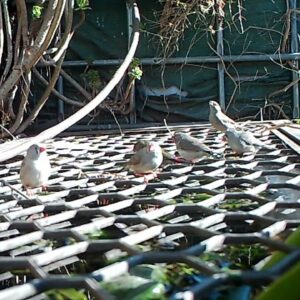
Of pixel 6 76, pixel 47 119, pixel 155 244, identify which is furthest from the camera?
pixel 47 119

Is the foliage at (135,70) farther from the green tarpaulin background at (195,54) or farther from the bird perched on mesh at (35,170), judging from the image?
the bird perched on mesh at (35,170)

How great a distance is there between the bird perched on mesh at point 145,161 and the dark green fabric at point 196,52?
13.0 ft

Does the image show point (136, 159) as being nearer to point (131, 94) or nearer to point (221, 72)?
point (131, 94)

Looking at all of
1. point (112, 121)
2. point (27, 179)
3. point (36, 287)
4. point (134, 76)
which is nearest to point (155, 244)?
point (36, 287)

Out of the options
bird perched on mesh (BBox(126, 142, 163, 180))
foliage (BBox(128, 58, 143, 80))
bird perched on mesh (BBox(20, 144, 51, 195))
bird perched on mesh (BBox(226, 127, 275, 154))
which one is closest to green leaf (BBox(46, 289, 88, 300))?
bird perched on mesh (BBox(20, 144, 51, 195))

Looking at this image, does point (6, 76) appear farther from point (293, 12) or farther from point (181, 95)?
point (293, 12)

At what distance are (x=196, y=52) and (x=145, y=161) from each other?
14.4ft

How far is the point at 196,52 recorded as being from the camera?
7.54 metres

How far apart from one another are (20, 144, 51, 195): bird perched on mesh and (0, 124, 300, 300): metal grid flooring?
59 mm

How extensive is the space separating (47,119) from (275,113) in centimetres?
262

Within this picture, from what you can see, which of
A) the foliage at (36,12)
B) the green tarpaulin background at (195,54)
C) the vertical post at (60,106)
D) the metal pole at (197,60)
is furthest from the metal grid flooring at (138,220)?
the green tarpaulin background at (195,54)

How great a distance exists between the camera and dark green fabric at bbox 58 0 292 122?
7.43 m

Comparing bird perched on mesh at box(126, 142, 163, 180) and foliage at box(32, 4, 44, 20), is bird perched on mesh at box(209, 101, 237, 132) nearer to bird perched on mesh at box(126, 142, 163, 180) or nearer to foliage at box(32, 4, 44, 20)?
bird perched on mesh at box(126, 142, 163, 180)

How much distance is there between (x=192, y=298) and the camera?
3.79 feet
